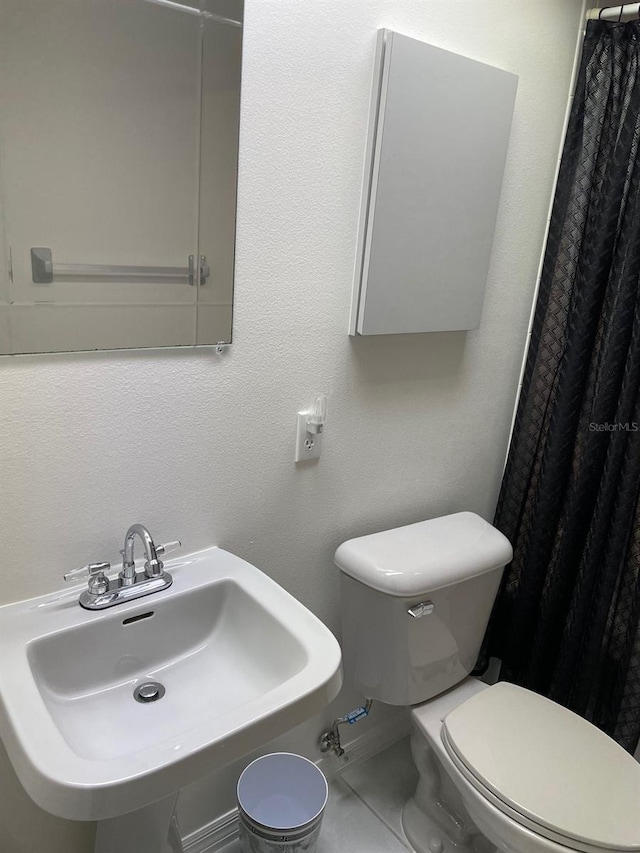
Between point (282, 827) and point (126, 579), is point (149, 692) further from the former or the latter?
point (282, 827)

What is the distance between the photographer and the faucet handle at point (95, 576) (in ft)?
3.74

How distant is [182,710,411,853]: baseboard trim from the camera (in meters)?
1.56

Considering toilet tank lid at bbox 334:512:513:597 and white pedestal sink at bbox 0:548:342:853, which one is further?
toilet tank lid at bbox 334:512:513:597

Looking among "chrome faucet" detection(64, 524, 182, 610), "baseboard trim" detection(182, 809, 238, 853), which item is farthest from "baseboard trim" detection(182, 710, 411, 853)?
"chrome faucet" detection(64, 524, 182, 610)

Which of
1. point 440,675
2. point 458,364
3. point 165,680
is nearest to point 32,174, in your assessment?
point 165,680

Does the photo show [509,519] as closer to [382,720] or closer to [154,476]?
[382,720]

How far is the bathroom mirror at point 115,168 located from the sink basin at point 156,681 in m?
0.46

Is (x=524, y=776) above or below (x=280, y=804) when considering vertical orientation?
above

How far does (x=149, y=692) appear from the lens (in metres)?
1.14

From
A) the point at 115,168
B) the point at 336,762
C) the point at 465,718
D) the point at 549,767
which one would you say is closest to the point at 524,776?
the point at 549,767

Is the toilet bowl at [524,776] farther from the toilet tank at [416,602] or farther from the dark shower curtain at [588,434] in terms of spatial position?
the dark shower curtain at [588,434]

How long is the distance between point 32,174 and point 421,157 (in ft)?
2.48

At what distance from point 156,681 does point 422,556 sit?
64cm

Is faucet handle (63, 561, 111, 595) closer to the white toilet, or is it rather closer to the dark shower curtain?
the white toilet
